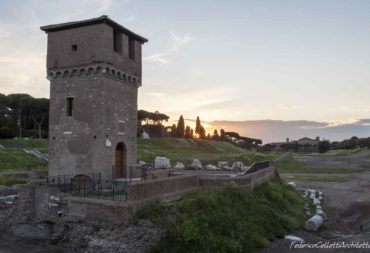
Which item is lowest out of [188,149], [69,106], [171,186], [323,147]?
[171,186]

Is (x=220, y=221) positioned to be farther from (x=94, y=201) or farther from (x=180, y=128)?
(x=180, y=128)

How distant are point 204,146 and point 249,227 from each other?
2904 inches

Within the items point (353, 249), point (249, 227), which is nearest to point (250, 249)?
point (249, 227)

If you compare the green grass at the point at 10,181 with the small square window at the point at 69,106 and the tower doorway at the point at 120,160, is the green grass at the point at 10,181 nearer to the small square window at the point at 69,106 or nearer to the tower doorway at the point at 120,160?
the small square window at the point at 69,106

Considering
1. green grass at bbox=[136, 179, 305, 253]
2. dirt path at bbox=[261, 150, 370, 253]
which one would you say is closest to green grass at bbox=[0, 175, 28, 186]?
green grass at bbox=[136, 179, 305, 253]

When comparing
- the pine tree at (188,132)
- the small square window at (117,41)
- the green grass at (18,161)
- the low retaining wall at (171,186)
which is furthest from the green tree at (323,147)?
the small square window at (117,41)

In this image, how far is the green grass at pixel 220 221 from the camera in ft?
47.4

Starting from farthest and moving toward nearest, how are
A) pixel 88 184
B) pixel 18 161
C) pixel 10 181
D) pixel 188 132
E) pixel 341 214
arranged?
1. pixel 188 132
2. pixel 18 161
3. pixel 341 214
4. pixel 10 181
5. pixel 88 184

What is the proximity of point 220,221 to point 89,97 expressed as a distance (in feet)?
35.5

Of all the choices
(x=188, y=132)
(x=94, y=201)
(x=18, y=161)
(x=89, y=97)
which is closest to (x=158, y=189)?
(x=94, y=201)

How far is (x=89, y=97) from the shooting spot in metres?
22.2

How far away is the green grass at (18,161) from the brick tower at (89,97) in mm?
13279

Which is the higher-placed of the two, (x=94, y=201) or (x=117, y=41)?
(x=117, y=41)

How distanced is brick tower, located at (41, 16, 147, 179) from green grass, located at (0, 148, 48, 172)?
13.3m
